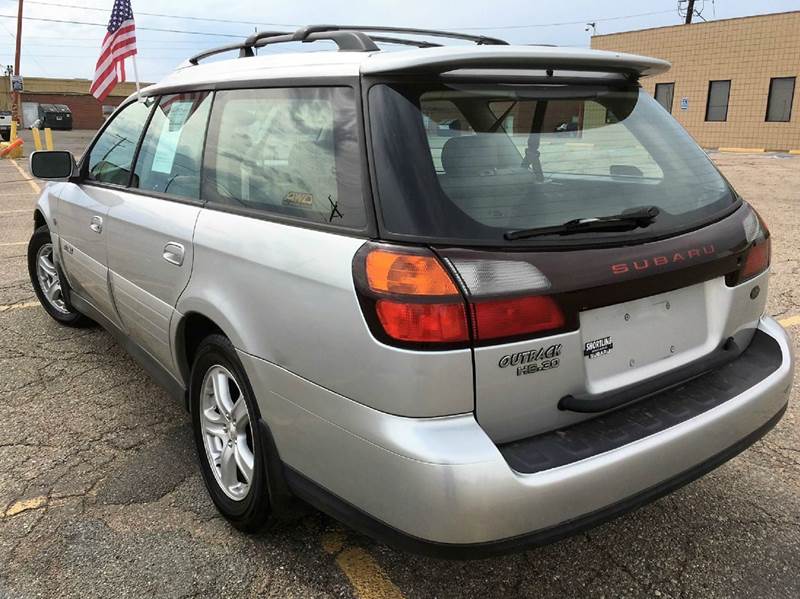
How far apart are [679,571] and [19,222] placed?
9.94 m

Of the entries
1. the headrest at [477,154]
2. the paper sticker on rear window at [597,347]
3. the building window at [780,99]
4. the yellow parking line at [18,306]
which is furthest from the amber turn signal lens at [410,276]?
the building window at [780,99]

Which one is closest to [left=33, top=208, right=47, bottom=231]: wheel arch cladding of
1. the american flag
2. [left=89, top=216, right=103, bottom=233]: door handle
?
[left=89, top=216, right=103, bottom=233]: door handle

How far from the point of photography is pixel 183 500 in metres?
2.79

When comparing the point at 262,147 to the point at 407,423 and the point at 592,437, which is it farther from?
the point at 592,437

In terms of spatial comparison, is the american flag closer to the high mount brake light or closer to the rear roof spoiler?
the rear roof spoiler

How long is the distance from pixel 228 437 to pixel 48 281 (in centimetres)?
310

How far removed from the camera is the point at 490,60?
6.43 ft

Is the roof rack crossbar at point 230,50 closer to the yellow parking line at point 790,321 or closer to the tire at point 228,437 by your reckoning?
the tire at point 228,437

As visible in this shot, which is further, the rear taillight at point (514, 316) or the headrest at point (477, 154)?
the headrest at point (477, 154)

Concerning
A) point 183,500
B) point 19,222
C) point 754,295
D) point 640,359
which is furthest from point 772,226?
point 19,222

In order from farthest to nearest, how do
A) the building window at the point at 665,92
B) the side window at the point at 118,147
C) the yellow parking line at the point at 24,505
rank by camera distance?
the building window at the point at 665,92 < the side window at the point at 118,147 < the yellow parking line at the point at 24,505

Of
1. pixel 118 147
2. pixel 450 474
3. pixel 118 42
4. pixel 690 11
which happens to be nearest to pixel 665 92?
pixel 690 11

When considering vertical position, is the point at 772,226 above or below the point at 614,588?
below

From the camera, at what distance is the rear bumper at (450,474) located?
172 centimetres
